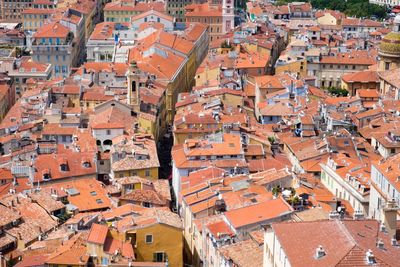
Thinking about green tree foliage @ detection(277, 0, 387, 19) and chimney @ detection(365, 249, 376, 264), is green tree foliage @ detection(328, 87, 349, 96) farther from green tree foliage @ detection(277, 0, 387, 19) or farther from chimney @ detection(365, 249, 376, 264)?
chimney @ detection(365, 249, 376, 264)

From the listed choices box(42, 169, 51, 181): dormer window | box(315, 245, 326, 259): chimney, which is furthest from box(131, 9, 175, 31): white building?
box(315, 245, 326, 259): chimney

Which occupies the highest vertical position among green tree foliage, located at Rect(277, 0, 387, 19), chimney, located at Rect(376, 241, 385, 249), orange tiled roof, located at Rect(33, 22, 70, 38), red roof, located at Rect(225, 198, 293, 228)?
chimney, located at Rect(376, 241, 385, 249)

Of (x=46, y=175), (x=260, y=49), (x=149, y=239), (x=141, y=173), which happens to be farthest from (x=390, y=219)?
(x=260, y=49)

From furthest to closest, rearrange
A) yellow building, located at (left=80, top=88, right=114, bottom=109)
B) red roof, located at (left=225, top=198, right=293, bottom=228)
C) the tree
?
yellow building, located at (left=80, top=88, right=114, bottom=109) → the tree → red roof, located at (left=225, top=198, right=293, bottom=228)

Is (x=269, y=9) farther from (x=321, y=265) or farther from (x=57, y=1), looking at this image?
(x=321, y=265)

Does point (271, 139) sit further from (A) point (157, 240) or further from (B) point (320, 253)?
(B) point (320, 253)

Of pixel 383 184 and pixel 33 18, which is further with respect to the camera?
pixel 33 18
